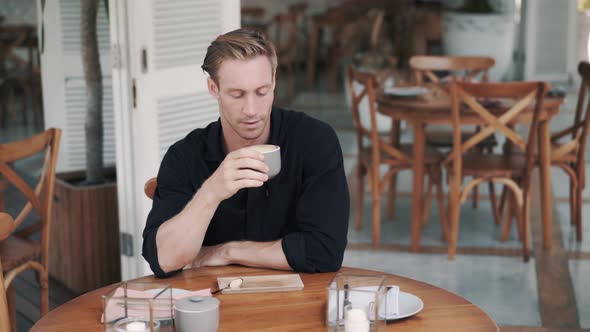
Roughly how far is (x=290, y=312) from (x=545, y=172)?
2.72 meters

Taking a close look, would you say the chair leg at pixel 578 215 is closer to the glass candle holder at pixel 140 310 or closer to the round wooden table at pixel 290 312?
the round wooden table at pixel 290 312

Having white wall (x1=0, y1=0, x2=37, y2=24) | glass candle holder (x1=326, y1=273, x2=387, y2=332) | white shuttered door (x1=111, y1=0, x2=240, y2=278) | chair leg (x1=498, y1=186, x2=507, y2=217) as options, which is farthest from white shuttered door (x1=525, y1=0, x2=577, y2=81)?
glass candle holder (x1=326, y1=273, x2=387, y2=332)

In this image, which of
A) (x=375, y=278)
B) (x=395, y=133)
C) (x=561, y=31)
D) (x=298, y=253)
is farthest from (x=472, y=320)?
(x=561, y=31)

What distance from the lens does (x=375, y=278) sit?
1505 mm

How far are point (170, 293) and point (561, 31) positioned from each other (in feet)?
26.1

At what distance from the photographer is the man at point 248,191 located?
1.84m

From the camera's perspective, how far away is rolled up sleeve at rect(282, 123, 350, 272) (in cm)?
187

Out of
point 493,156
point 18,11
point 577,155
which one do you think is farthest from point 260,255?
point 18,11

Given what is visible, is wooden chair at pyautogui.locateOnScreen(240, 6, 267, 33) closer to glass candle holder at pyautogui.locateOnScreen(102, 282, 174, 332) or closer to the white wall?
the white wall

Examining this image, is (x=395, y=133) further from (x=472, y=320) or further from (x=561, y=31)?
(x=561, y=31)

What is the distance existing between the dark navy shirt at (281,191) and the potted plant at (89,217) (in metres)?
1.58

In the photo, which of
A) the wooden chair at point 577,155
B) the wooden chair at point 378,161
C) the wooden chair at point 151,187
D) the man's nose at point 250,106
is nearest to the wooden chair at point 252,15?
the wooden chair at point 378,161

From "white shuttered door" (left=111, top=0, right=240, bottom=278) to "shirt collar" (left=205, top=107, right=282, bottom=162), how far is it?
118 centimetres

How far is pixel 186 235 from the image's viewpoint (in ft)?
6.02
